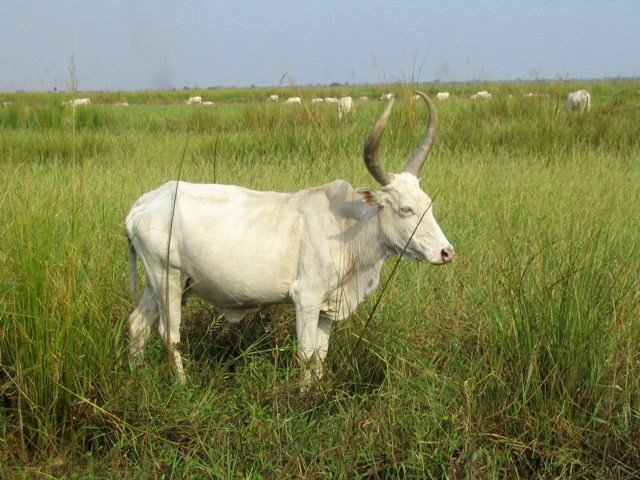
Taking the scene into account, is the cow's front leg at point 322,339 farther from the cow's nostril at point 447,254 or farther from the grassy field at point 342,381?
the cow's nostril at point 447,254

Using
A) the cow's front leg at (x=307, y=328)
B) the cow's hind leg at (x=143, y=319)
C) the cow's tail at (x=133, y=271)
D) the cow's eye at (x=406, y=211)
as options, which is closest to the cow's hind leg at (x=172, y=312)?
the cow's hind leg at (x=143, y=319)

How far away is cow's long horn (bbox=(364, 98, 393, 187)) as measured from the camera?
2.99m

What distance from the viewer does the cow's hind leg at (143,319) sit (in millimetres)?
3406

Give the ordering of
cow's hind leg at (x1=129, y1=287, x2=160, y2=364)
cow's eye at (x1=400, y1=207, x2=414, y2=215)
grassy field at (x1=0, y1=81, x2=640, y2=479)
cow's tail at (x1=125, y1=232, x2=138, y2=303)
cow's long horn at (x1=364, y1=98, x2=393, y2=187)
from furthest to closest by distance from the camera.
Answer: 1. cow's tail at (x1=125, y1=232, x2=138, y2=303)
2. cow's hind leg at (x1=129, y1=287, x2=160, y2=364)
3. cow's eye at (x1=400, y1=207, x2=414, y2=215)
4. cow's long horn at (x1=364, y1=98, x2=393, y2=187)
5. grassy field at (x1=0, y1=81, x2=640, y2=479)

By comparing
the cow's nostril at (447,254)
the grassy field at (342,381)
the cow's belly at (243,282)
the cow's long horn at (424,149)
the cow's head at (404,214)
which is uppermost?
the cow's long horn at (424,149)

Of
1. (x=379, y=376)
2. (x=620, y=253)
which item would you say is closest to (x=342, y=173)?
(x=620, y=253)

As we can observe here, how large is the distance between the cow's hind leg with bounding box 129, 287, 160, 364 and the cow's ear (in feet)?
3.38

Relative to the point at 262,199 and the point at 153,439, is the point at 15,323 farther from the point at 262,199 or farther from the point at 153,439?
the point at 262,199

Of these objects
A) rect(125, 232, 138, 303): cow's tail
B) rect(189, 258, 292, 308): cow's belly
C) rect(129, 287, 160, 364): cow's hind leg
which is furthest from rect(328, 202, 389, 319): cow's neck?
rect(125, 232, 138, 303): cow's tail

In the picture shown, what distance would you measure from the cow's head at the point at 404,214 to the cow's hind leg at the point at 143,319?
3.47ft

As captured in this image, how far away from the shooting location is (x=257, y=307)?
3.38m

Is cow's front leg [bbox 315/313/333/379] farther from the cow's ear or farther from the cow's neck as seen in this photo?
the cow's ear

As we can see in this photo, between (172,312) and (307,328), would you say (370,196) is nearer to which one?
(307,328)

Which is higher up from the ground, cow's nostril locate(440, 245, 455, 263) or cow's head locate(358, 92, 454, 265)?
cow's head locate(358, 92, 454, 265)
